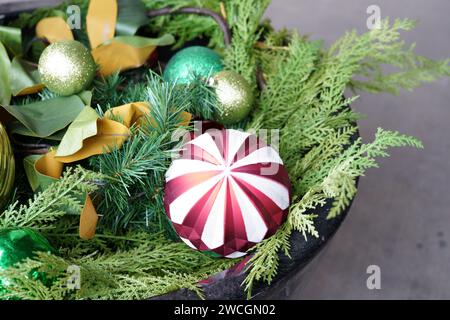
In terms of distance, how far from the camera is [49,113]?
0.55m

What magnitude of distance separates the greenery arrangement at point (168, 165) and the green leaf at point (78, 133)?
21 mm

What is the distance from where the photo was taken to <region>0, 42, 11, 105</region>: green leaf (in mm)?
573

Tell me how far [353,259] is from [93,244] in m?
0.57

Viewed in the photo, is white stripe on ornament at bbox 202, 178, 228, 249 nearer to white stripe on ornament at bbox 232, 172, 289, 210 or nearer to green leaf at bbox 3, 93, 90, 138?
white stripe on ornament at bbox 232, 172, 289, 210

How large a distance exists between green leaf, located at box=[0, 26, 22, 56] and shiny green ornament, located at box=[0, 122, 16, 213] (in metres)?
0.18

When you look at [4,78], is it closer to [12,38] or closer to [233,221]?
[12,38]

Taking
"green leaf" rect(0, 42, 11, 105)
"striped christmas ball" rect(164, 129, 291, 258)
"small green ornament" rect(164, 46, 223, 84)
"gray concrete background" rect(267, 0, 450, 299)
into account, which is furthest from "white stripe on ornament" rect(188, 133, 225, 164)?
"gray concrete background" rect(267, 0, 450, 299)

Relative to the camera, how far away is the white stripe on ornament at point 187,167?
1.60 ft

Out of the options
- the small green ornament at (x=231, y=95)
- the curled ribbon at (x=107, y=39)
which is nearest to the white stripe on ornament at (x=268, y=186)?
the small green ornament at (x=231, y=95)

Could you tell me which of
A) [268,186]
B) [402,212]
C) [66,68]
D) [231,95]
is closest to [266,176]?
[268,186]

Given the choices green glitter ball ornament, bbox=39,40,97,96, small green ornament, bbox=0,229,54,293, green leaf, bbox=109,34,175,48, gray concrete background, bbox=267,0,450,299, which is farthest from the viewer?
gray concrete background, bbox=267,0,450,299

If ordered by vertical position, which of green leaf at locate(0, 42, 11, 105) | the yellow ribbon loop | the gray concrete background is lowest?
the gray concrete background
